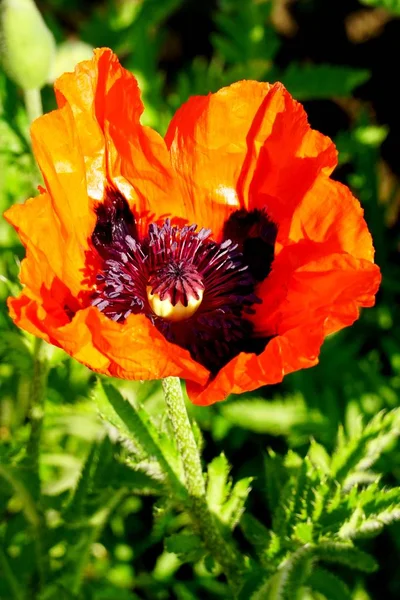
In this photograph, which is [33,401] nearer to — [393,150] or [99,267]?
[99,267]

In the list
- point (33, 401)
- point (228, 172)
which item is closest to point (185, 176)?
point (228, 172)

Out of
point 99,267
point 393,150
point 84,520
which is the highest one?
point 99,267

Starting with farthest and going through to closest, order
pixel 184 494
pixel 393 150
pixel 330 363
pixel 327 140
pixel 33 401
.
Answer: pixel 393 150 < pixel 330 363 < pixel 33 401 < pixel 184 494 < pixel 327 140

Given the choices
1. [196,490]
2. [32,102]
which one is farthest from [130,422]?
[32,102]

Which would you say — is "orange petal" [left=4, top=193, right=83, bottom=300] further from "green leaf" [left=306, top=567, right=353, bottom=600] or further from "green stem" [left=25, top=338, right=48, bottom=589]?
"green leaf" [left=306, top=567, right=353, bottom=600]

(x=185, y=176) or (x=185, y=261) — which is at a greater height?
(x=185, y=176)

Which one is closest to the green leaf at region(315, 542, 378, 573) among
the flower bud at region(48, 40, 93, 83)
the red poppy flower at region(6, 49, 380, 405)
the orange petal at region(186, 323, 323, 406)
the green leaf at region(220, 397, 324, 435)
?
the red poppy flower at region(6, 49, 380, 405)

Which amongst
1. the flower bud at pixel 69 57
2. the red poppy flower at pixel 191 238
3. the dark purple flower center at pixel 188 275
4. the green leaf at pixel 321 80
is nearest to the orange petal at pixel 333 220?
the red poppy flower at pixel 191 238
